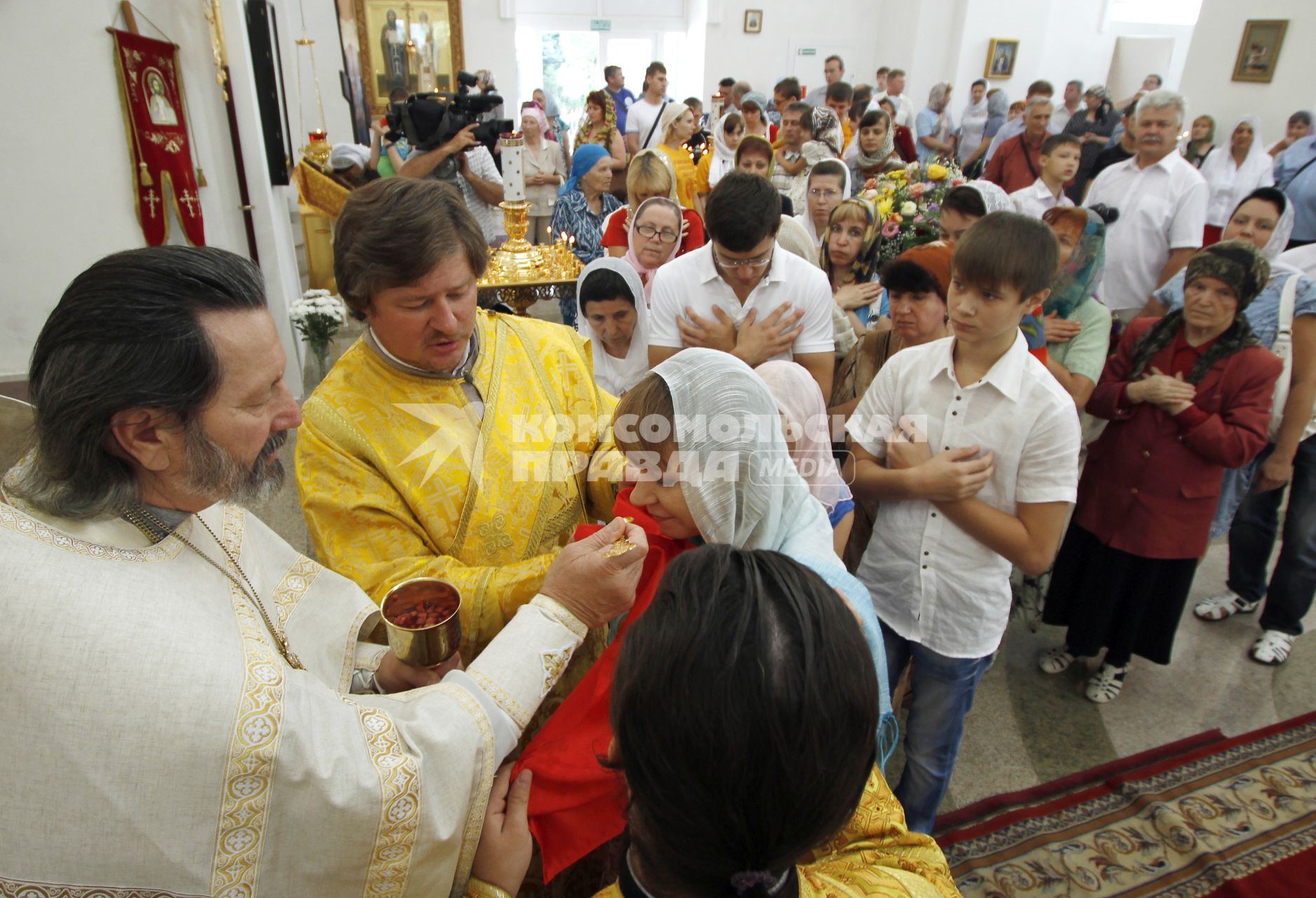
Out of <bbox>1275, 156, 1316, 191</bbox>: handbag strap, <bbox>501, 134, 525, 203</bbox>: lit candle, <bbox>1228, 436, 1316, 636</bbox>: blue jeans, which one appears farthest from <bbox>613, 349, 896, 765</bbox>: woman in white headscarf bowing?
<bbox>1275, 156, 1316, 191</bbox>: handbag strap

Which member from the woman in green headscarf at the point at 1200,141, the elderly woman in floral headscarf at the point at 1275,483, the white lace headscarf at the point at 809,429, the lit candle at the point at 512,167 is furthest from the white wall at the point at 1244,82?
the white lace headscarf at the point at 809,429

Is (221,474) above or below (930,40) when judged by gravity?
below

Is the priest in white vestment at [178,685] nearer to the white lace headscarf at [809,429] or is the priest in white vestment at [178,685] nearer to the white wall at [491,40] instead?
the white lace headscarf at [809,429]

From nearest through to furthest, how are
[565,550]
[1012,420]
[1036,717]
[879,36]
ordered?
[565,550] < [1012,420] < [1036,717] < [879,36]

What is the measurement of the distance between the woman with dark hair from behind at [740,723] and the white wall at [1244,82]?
37.8ft

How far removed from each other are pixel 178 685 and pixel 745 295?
2538 millimetres

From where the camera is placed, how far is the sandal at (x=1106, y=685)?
3.19 metres

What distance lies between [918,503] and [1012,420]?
0.36 m

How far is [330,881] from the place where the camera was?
108 cm

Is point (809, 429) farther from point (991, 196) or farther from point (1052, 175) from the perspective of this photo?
point (1052, 175)

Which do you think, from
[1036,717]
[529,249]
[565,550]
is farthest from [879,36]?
[565,550]

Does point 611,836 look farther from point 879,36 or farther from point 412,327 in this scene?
point 879,36

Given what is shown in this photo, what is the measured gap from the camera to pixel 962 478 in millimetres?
1997

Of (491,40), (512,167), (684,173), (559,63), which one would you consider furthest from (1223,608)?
(559,63)
